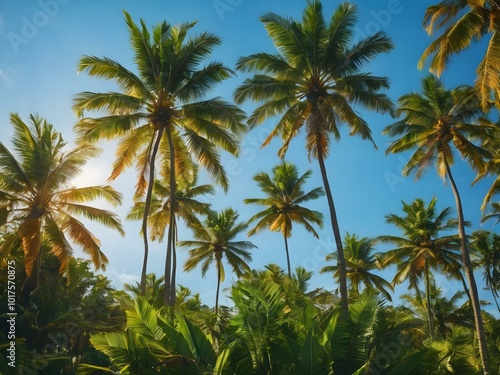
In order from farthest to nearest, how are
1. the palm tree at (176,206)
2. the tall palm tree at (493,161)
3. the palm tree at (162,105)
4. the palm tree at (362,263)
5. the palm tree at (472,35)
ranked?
the palm tree at (362,263) < the palm tree at (176,206) < the tall palm tree at (493,161) < the palm tree at (162,105) < the palm tree at (472,35)

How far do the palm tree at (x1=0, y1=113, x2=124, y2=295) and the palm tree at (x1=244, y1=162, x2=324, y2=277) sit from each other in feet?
41.3

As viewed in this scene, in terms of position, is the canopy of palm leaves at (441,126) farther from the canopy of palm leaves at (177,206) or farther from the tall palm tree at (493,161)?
the canopy of palm leaves at (177,206)

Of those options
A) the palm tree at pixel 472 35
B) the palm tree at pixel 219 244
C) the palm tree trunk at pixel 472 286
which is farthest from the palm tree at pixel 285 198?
the palm tree at pixel 472 35

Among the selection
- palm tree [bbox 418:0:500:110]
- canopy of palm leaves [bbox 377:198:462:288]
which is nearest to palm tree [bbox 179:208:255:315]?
canopy of palm leaves [bbox 377:198:462:288]

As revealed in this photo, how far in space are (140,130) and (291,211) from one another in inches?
564

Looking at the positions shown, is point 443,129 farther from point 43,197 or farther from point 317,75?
point 43,197

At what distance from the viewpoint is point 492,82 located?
11773 millimetres

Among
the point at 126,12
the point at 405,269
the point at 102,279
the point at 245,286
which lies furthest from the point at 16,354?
the point at 405,269

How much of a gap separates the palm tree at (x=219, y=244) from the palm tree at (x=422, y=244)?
32.2ft

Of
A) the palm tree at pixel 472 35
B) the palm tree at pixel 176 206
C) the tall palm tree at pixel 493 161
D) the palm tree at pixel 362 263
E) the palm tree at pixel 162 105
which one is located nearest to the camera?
the palm tree at pixel 472 35

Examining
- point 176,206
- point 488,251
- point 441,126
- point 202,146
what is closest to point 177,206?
point 176,206

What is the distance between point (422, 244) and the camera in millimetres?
27375

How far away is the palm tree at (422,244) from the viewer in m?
27.2

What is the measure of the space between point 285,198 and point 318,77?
1271cm
